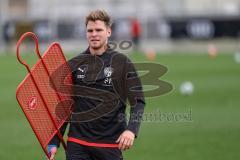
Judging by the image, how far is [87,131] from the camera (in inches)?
247

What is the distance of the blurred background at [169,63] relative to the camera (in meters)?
11.1

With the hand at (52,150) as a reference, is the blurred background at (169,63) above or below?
below

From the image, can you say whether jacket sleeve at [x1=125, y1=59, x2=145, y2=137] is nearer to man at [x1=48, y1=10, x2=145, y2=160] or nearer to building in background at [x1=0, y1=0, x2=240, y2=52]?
man at [x1=48, y1=10, x2=145, y2=160]

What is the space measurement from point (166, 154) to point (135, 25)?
28600 millimetres

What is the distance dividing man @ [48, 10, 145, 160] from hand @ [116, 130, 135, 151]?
0.35 feet

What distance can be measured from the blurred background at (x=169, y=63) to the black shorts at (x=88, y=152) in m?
1.54

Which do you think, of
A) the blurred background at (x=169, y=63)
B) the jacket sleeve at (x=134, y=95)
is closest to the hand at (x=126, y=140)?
the jacket sleeve at (x=134, y=95)

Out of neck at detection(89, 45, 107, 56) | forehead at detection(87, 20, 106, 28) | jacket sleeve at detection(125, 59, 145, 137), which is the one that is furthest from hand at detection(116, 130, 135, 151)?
forehead at detection(87, 20, 106, 28)

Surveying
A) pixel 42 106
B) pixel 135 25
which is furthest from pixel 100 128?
pixel 135 25

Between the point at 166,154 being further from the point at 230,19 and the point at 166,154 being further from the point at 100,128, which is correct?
the point at 230,19

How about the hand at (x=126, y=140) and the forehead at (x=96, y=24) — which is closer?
the hand at (x=126, y=140)

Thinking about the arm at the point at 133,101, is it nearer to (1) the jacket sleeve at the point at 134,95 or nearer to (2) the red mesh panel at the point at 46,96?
(1) the jacket sleeve at the point at 134,95

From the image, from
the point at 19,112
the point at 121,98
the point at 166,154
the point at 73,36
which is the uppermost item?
the point at 121,98

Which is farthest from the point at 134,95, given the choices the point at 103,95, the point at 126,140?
the point at 126,140
